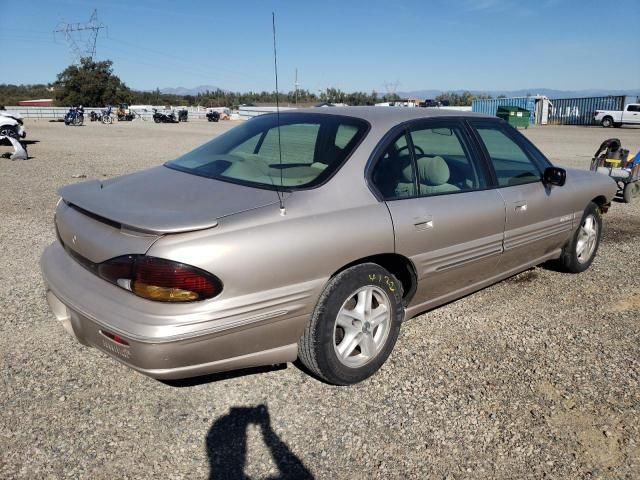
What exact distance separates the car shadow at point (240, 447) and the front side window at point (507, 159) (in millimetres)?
2400

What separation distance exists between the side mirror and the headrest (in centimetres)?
102

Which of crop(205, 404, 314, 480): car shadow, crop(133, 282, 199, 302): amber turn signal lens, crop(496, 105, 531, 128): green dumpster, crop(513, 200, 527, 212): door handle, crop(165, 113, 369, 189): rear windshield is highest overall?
crop(496, 105, 531, 128): green dumpster

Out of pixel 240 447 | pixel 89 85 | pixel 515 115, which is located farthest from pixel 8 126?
pixel 89 85

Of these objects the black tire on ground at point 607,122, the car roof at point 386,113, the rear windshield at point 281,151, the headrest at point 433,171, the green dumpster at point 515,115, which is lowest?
the headrest at point 433,171

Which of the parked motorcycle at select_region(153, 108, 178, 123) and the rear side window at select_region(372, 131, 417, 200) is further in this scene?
the parked motorcycle at select_region(153, 108, 178, 123)

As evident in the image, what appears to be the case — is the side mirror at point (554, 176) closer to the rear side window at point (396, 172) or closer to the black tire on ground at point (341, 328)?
the rear side window at point (396, 172)

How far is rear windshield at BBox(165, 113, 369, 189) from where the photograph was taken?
10.0 ft

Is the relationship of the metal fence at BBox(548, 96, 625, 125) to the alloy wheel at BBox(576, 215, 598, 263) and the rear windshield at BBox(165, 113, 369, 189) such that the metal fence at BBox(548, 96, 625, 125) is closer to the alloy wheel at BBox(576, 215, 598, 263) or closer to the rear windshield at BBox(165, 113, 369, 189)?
the alloy wheel at BBox(576, 215, 598, 263)

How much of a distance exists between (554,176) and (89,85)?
238 feet

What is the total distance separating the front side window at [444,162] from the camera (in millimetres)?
3471

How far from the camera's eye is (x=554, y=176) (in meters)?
4.17

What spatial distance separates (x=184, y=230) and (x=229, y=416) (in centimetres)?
105

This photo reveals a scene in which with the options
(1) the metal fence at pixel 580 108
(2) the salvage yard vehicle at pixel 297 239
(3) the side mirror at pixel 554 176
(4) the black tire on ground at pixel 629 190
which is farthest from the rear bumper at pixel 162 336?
(1) the metal fence at pixel 580 108

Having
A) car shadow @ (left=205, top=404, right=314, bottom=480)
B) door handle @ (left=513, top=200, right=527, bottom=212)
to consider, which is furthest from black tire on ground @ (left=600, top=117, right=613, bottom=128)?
car shadow @ (left=205, top=404, right=314, bottom=480)
